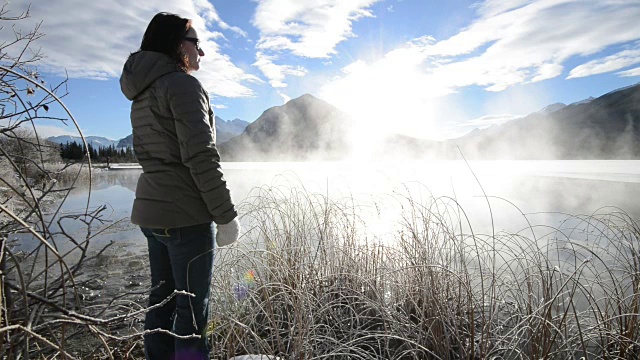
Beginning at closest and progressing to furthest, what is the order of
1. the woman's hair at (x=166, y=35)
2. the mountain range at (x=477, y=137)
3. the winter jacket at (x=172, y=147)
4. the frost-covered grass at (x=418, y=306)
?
the winter jacket at (x=172, y=147)
the woman's hair at (x=166, y=35)
the frost-covered grass at (x=418, y=306)
the mountain range at (x=477, y=137)

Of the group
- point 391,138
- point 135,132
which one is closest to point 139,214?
point 135,132

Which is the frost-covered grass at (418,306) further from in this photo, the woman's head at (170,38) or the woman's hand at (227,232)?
the woman's head at (170,38)

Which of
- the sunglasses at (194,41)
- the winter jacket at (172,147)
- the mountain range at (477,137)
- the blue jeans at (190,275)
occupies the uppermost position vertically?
the mountain range at (477,137)

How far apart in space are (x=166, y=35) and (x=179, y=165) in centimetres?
55

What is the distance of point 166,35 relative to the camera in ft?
5.31

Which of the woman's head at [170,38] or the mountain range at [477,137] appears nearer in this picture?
the woman's head at [170,38]

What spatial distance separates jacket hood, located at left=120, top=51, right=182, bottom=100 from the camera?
154cm

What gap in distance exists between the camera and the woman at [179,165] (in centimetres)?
150

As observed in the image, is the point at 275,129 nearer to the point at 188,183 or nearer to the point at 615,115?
the point at 615,115

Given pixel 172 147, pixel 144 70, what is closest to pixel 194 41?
pixel 144 70

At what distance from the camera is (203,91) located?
1.58 metres

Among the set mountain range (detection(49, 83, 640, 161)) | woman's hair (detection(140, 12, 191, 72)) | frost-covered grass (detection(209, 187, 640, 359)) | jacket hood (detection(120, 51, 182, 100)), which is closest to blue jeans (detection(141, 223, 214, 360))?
frost-covered grass (detection(209, 187, 640, 359))

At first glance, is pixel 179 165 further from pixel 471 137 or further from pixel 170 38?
pixel 471 137

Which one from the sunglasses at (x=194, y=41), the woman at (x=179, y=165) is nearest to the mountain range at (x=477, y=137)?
the sunglasses at (x=194, y=41)
